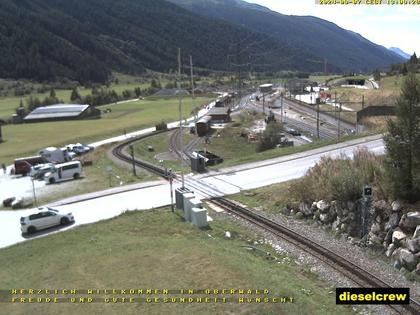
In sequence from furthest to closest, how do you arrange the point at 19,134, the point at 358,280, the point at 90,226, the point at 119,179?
1. the point at 19,134
2. the point at 119,179
3. the point at 90,226
4. the point at 358,280

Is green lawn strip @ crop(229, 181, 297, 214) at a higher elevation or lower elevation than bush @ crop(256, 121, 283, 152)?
higher

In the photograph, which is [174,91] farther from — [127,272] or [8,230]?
[127,272]

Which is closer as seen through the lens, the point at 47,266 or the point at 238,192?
the point at 47,266

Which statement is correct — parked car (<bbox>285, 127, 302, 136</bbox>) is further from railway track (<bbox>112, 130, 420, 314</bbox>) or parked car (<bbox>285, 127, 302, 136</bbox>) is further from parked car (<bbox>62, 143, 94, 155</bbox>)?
railway track (<bbox>112, 130, 420, 314</bbox>)

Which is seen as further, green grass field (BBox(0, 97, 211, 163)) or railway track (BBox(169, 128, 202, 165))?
green grass field (BBox(0, 97, 211, 163))

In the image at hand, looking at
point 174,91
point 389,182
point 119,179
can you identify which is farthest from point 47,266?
point 174,91

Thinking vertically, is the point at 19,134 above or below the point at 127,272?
below

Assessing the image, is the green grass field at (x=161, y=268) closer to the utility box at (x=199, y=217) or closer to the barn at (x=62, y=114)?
the utility box at (x=199, y=217)

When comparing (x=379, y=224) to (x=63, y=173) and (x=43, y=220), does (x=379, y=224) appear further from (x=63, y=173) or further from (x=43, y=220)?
(x=63, y=173)

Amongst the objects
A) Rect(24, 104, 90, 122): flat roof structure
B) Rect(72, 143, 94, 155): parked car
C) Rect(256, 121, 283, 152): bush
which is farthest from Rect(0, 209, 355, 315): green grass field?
Rect(24, 104, 90, 122): flat roof structure
